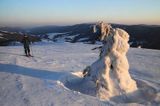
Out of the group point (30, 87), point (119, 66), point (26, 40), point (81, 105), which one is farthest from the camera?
point (26, 40)

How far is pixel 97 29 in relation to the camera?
13.2 metres

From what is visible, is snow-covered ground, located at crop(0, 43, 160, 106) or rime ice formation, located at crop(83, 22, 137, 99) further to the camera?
rime ice formation, located at crop(83, 22, 137, 99)

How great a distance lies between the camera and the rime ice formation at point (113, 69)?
1164 cm

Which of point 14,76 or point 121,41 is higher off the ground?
point 121,41

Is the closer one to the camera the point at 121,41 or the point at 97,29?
the point at 121,41

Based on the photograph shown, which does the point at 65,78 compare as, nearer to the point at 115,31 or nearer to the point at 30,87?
the point at 30,87

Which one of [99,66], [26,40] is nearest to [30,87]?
[99,66]

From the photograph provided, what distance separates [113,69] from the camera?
12.1 metres

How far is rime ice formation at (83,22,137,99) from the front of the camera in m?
11.6

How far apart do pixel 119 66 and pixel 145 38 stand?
105666 mm

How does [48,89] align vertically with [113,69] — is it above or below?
below

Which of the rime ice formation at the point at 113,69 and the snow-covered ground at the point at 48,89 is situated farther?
the rime ice formation at the point at 113,69

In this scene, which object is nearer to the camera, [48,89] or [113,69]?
[48,89]

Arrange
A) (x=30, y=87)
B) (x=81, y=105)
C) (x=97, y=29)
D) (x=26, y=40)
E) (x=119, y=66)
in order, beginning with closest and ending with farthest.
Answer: (x=81, y=105), (x=30, y=87), (x=119, y=66), (x=97, y=29), (x=26, y=40)
